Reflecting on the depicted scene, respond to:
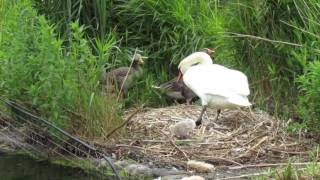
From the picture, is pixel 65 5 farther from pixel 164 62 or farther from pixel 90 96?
pixel 90 96

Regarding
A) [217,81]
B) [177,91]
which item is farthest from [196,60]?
[177,91]

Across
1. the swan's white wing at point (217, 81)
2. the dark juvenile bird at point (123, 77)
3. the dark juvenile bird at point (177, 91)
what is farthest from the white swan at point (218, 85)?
the dark juvenile bird at point (177, 91)

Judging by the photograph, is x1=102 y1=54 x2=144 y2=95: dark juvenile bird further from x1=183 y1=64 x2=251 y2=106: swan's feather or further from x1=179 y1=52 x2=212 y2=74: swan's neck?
x1=183 y1=64 x2=251 y2=106: swan's feather

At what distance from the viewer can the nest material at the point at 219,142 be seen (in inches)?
301

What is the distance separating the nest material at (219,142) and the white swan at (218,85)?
1.00 ft

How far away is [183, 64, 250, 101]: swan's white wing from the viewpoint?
320 inches

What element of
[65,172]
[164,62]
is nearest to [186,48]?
[164,62]

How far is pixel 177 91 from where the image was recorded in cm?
1002

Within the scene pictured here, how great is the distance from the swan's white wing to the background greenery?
467mm

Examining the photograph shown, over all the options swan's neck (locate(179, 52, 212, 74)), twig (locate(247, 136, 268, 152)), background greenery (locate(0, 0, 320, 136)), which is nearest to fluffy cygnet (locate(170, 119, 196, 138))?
background greenery (locate(0, 0, 320, 136))

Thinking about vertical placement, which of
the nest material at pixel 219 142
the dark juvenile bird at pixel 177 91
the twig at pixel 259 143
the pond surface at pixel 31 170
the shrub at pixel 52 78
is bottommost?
the pond surface at pixel 31 170

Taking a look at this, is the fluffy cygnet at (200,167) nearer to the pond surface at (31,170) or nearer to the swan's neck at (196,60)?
the pond surface at (31,170)

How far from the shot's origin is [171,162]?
7.55 metres

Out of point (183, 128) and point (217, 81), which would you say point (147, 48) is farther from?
point (183, 128)
